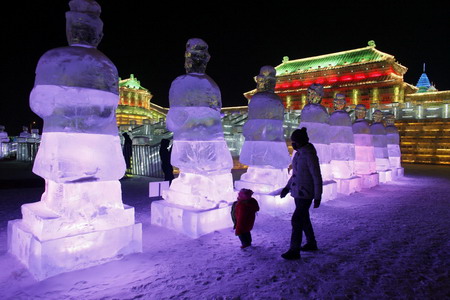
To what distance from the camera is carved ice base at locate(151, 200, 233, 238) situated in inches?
171

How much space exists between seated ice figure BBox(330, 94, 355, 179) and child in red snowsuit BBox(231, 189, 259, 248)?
5.01m

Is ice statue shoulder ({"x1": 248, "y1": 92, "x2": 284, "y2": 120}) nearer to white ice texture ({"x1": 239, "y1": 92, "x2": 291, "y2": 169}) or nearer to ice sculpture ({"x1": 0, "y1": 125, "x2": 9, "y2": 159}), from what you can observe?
white ice texture ({"x1": 239, "y1": 92, "x2": 291, "y2": 169})

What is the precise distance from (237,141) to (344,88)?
27016 mm

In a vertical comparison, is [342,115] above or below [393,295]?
above

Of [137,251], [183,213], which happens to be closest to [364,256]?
[183,213]

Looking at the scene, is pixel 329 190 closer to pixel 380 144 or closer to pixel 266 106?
pixel 266 106

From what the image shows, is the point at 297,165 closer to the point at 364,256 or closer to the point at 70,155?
the point at 364,256

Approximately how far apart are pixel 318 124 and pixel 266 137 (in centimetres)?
189

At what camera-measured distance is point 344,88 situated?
37938 mm

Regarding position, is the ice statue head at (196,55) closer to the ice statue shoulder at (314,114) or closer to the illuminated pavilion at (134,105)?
the ice statue shoulder at (314,114)

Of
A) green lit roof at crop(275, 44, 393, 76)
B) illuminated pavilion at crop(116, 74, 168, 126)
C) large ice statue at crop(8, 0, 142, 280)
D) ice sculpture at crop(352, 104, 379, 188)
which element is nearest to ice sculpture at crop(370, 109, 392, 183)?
ice sculpture at crop(352, 104, 379, 188)

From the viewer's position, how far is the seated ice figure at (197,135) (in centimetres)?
462

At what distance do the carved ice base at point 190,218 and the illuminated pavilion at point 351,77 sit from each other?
33.7 metres

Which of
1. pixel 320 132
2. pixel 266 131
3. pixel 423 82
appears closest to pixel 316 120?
pixel 320 132
